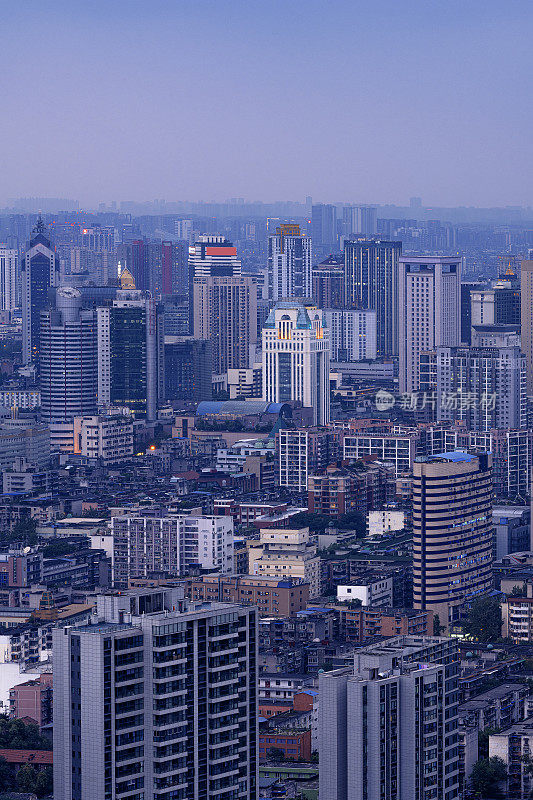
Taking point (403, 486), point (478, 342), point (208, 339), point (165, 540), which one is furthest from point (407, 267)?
point (165, 540)

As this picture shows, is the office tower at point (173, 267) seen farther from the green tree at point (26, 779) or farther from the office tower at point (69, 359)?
the green tree at point (26, 779)

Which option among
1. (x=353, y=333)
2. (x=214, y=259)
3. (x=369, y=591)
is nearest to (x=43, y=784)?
(x=369, y=591)

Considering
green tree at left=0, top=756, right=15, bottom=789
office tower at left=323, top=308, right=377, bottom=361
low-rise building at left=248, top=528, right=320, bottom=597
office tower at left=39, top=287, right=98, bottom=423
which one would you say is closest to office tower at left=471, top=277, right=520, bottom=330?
office tower at left=323, top=308, right=377, bottom=361

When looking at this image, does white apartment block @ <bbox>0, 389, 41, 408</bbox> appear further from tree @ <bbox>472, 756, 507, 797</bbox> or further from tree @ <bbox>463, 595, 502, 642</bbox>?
tree @ <bbox>472, 756, 507, 797</bbox>

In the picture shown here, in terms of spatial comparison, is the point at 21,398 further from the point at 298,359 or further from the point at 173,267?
the point at 173,267

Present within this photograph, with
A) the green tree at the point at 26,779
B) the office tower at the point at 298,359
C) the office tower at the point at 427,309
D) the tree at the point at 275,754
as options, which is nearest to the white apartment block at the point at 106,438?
the office tower at the point at 298,359

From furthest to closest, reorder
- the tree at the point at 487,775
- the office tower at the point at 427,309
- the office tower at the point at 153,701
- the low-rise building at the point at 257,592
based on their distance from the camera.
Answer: the office tower at the point at 427,309 < the low-rise building at the point at 257,592 < the tree at the point at 487,775 < the office tower at the point at 153,701
